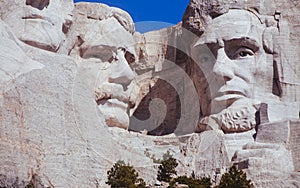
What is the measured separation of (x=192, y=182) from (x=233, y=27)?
5551 millimetres

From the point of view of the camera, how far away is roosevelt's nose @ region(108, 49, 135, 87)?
2662cm

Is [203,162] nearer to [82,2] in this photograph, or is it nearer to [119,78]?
[119,78]

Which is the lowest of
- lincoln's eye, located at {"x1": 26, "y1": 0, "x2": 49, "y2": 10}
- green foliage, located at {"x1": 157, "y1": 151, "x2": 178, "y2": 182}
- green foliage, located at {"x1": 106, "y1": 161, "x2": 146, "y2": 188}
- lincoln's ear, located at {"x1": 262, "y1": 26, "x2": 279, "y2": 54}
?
green foliage, located at {"x1": 106, "y1": 161, "x2": 146, "y2": 188}

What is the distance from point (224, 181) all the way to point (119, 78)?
5.48 m

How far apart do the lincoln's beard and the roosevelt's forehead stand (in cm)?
170

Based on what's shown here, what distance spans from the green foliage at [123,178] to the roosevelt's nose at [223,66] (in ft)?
16.0

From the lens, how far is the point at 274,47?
88.3 feet

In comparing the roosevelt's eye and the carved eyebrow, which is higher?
the carved eyebrow

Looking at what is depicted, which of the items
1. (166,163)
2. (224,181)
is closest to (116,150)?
(166,163)

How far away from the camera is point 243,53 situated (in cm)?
2670

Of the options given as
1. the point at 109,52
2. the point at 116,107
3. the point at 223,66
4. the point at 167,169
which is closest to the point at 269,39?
the point at 223,66

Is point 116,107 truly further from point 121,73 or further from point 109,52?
point 109,52

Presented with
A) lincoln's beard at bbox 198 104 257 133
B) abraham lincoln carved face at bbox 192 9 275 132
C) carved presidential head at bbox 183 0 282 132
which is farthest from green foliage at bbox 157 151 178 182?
abraham lincoln carved face at bbox 192 9 275 132

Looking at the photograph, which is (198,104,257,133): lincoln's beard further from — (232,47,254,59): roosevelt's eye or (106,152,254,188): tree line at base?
(106,152,254,188): tree line at base
